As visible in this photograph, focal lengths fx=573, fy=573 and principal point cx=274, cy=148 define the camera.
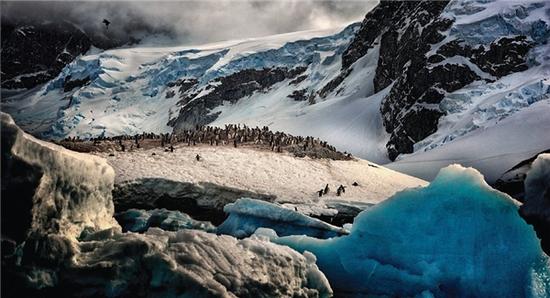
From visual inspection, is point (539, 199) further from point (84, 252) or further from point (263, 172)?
point (84, 252)

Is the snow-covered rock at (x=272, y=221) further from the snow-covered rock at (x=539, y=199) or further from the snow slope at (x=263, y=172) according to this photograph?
the snow slope at (x=263, y=172)

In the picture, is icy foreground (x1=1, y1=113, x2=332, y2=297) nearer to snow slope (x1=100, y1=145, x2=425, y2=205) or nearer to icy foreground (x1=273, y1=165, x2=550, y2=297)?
icy foreground (x1=273, y1=165, x2=550, y2=297)

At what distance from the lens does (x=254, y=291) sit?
7613 mm

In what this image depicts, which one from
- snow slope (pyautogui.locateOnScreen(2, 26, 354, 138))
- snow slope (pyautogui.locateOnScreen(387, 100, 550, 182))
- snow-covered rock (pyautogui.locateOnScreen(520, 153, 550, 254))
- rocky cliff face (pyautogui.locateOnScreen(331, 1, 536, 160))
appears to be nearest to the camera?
snow-covered rock (pyautogui.locateOnScreen(520, 153, 550, 254))

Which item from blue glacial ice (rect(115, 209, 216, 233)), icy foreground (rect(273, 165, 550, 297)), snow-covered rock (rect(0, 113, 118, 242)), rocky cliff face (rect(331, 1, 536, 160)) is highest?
rocky cliff face (rect(331, 1, 536, 160))

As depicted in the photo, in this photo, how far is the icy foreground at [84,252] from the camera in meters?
6.66

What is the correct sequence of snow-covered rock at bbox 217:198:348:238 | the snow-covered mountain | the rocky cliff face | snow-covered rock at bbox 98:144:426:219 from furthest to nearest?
the rocky cliff face, the snow-covered mountain, snow-covered rock at bbox 98:144:426:219, snow-covered rock at bbox 217:198:348:238

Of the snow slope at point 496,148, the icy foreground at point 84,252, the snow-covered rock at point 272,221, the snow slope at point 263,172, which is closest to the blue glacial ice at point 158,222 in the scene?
the snow-covered rock at point 272,221

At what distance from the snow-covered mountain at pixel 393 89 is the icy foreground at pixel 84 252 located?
25.4 m

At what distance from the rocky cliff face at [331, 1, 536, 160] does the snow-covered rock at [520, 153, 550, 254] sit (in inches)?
1720

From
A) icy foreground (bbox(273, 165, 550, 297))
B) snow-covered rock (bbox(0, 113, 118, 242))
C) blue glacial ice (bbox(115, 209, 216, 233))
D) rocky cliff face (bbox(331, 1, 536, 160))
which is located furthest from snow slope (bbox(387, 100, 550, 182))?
snow-covered rock (bbox(0, 113, 118, 242))

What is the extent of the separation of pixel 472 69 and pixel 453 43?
3993 mm

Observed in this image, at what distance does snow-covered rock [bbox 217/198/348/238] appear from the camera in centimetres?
1160

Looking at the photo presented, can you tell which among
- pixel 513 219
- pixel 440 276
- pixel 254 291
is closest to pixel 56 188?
pixel 254 291
